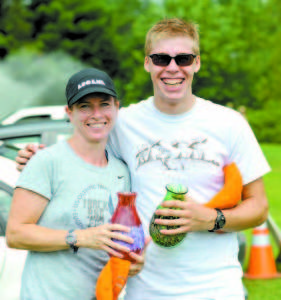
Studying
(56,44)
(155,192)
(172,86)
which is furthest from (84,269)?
(56,44)

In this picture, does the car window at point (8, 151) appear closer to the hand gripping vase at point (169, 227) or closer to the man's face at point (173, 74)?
the man's face at point (173, 74)

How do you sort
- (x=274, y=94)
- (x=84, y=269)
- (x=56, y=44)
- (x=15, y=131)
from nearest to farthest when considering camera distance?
(x=84, y=269)
(x=15, y=131)
(x=56, y=44)
(x=274, y=94)

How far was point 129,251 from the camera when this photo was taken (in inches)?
98.3

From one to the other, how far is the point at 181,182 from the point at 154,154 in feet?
0.58

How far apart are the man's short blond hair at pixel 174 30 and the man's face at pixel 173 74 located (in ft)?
0.06

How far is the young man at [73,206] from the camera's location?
8.34 ft

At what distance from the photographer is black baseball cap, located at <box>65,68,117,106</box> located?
2.65 m

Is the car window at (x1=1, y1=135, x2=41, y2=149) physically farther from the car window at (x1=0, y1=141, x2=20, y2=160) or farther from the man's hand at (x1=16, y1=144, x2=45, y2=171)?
the man's hand at (x1=16, y1=144, x2=45, y2=171)

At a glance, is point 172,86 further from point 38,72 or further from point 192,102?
point 38,72

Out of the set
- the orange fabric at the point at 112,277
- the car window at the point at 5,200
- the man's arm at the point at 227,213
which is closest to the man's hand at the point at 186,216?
the man's arm at the point at 227,213

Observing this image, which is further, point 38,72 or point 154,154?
point 38,72

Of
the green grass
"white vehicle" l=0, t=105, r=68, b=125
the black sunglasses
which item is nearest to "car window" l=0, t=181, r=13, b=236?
the black sunglasses

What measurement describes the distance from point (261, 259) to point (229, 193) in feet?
14.8

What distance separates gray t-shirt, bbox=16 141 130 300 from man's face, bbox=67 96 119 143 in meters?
0.11
